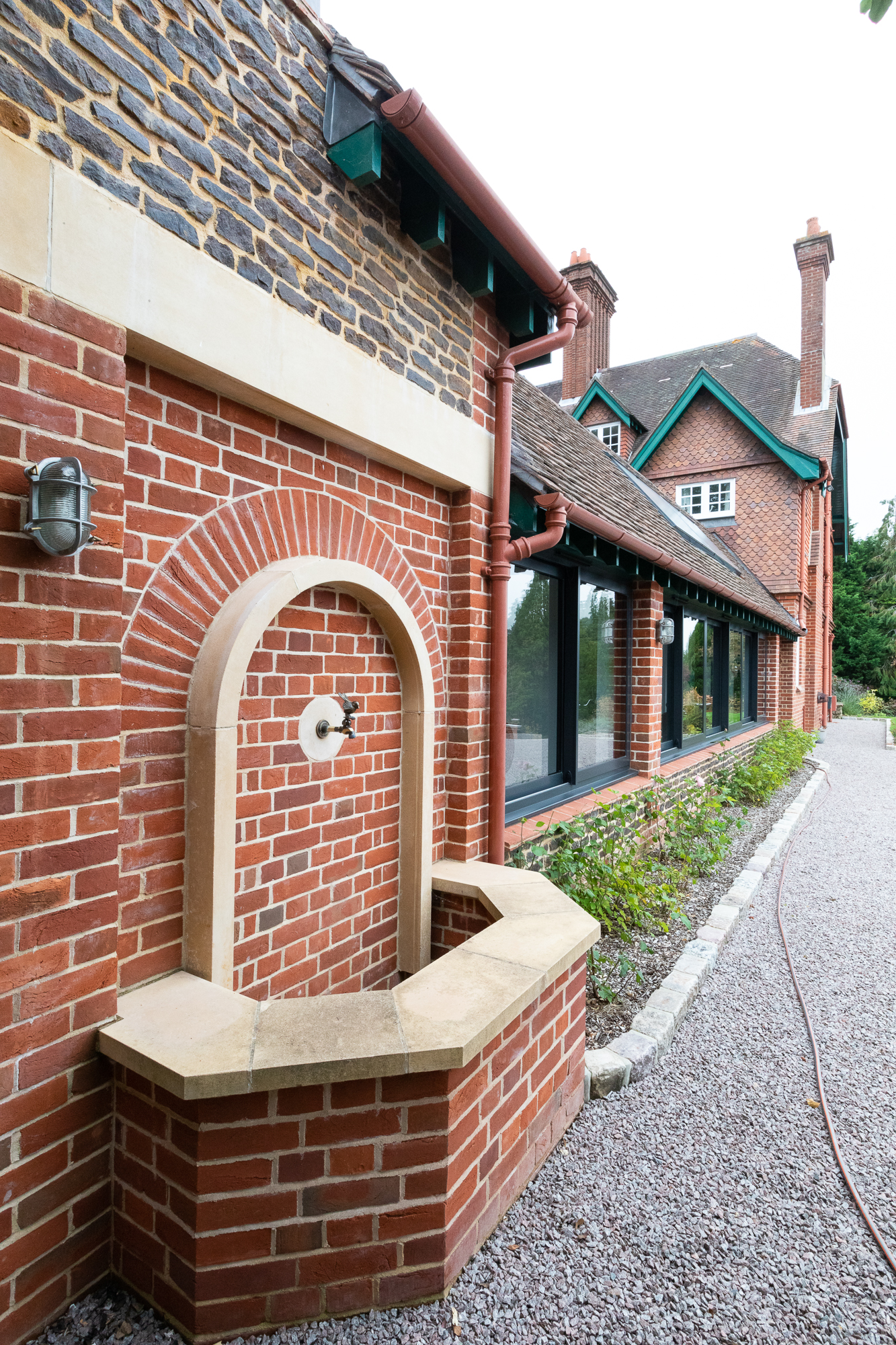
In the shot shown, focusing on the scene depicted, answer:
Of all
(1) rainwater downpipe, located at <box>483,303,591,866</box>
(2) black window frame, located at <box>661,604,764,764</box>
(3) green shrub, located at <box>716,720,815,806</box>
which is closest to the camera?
(1) rainwater downpipe, located at <box>483,303,591,866</box>

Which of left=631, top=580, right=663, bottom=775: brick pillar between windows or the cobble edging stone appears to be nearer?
the cobble edging stone

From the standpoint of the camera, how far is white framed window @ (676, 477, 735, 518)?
16.2 meters

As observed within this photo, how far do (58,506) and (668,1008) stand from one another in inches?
149

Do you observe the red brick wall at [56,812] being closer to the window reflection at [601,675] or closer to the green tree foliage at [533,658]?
the green tree foliage at [533,658]

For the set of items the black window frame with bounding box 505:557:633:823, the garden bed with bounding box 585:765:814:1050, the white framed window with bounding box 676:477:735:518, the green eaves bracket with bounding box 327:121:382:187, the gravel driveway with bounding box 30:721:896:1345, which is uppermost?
the white framed window with bounding box 676:477:735:518

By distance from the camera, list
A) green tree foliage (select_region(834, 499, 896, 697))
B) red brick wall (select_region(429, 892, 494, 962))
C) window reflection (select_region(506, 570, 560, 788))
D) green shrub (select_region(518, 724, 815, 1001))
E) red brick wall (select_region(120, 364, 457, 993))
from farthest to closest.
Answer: green tree foliage (select_region(834, 499, 896, 697)), window reflection (select_region(506, 570, 560, 788)), green shrub (select_region(518, 724, 815, 1001)), red brick wall (select_region(429, 892, 494, 962)), red brick wall (select_region(120, 364, 457, 993))

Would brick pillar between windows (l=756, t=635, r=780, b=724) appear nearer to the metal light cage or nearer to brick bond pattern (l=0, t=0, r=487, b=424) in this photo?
brick bond pattern (l=0, t=0, r=487, b=424)

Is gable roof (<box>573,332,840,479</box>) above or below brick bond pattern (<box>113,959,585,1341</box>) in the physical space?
above

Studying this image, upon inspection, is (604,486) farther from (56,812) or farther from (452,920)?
(56,812)

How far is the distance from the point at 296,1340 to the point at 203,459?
2.69 m

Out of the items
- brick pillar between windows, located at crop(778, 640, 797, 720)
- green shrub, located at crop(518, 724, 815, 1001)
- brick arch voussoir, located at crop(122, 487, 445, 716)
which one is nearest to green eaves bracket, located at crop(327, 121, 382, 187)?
brick arch voussoir, located at crop(122, 487, 445, 716)

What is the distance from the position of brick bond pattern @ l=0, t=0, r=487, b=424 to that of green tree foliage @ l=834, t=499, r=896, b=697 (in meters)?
37.1

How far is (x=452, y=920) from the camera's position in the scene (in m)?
3.59

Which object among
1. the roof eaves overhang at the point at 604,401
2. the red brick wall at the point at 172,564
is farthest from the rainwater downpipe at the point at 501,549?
the roof eaves overhang at the point at 604,401
